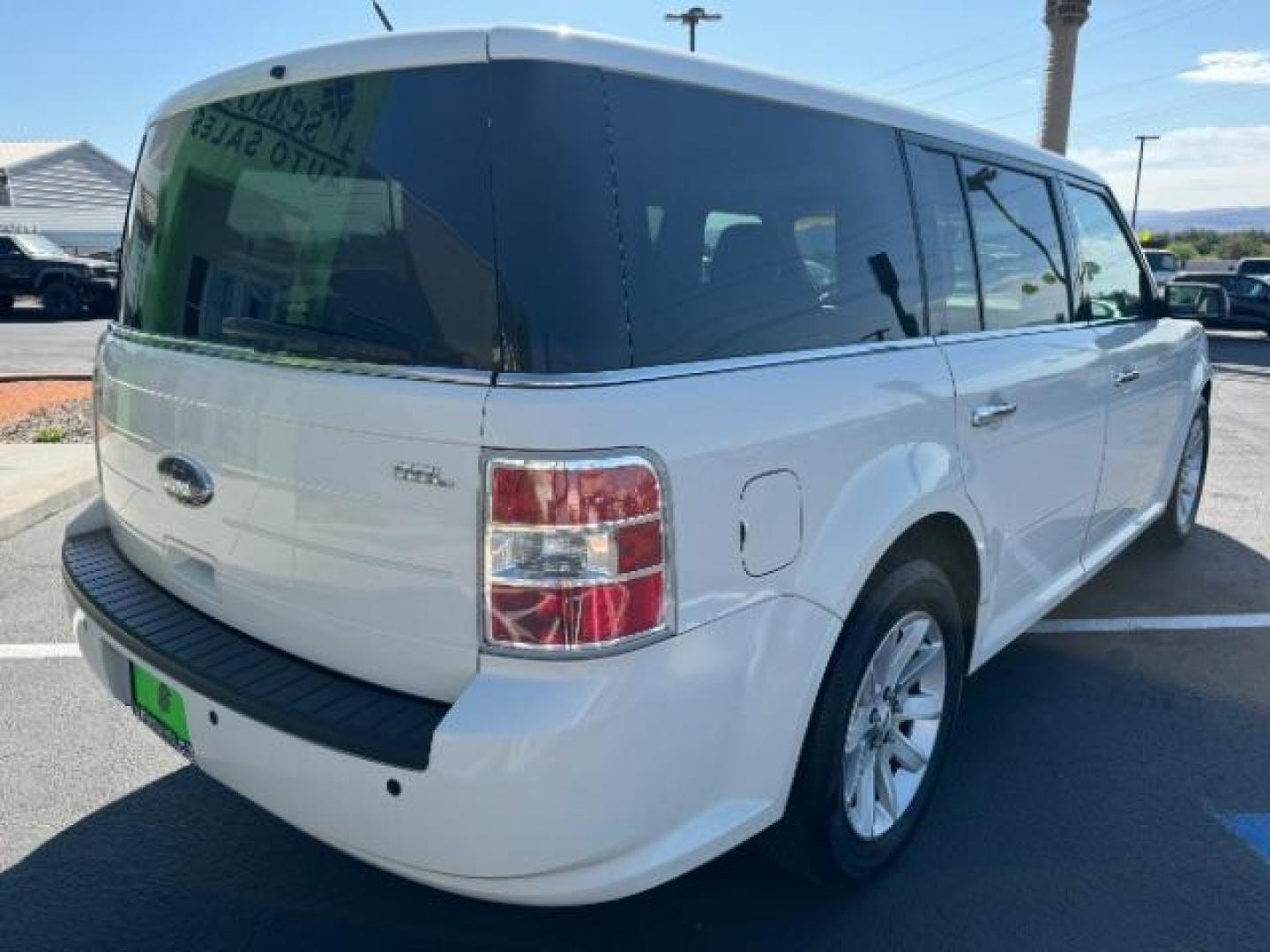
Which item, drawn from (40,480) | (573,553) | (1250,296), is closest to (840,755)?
(573,553)

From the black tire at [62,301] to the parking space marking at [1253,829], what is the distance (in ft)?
75.9

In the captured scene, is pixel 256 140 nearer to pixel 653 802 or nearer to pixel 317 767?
pixel 317 767

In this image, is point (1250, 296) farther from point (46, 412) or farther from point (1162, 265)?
point (46, 412)

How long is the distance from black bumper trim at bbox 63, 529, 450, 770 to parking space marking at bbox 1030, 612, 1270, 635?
3196 mm

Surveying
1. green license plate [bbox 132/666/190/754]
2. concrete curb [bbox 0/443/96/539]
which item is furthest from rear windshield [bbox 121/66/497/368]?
concrete curb [bbox 0/443/96/539]

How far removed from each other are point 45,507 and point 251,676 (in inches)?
181

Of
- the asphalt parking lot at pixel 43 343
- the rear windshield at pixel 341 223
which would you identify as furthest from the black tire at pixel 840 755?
the asphalt parking lot at pixel 43 343

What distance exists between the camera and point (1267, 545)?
5.45 m

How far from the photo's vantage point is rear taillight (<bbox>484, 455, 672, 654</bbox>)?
1.71 metres

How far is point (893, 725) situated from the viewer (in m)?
2.73

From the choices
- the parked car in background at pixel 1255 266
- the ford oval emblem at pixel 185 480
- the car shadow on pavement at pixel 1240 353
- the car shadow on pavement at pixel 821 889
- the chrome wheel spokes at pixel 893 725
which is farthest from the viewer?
the parked car in background at pixel 1255 266

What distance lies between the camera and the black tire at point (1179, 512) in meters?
4.98

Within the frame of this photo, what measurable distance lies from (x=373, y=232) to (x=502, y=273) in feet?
1.16

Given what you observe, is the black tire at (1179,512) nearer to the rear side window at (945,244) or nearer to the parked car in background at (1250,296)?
the rear side window at (945,244)
